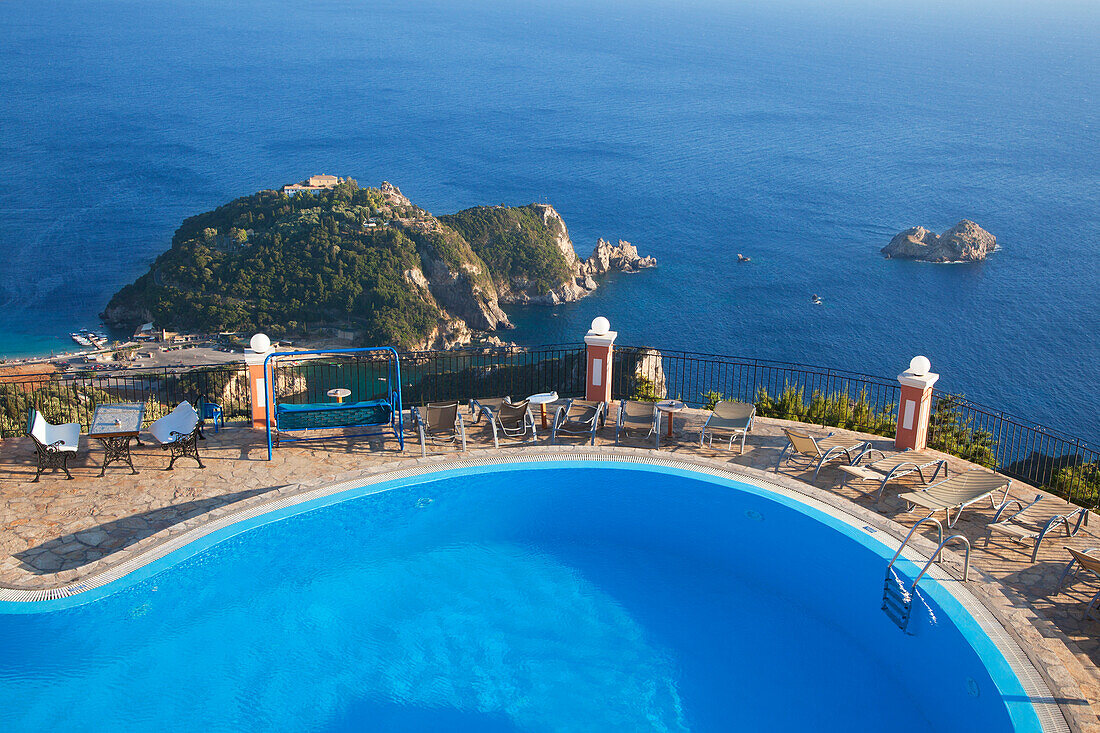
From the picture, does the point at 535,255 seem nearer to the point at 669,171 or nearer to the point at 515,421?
the point at 669,171

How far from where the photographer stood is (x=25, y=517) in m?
8.67

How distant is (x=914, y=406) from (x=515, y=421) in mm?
4593

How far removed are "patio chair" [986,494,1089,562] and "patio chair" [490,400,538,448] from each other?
16.1 feet

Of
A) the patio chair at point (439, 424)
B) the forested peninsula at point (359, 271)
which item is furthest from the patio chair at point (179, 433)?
the forested peninsula at point (359, 271)

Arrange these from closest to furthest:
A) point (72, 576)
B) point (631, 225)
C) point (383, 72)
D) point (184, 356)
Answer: point (72, 576)
point (184, 356)
point (631, 225)
point (383, 72)

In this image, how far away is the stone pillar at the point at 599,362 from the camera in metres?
11.0

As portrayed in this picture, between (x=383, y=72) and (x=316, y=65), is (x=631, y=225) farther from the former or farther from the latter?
(x=316, y=65)

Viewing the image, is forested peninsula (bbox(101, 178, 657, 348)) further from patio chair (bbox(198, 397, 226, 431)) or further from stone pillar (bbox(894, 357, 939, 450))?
stone pillar (bbox(894, 357, 939, 450))

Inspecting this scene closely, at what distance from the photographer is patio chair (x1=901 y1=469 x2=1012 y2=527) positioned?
8383 mm

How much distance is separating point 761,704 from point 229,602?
15.2 feet

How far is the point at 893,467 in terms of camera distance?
30.5 feet

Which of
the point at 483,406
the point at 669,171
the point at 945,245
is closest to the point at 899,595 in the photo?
the point at 483,406

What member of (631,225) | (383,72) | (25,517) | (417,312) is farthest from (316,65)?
(25,517)

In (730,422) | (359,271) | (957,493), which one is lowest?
(359,271)
